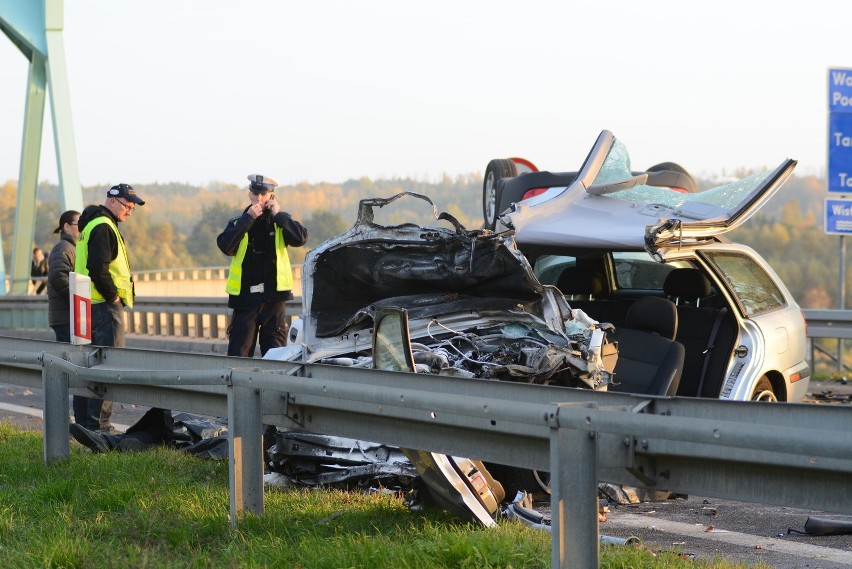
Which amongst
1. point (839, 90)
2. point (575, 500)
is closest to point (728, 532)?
point (575, 500)

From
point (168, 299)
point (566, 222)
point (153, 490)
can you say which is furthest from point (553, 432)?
point (168, 299)

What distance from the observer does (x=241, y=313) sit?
9.84 m

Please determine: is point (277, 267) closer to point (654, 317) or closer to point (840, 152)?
point (654, 317)

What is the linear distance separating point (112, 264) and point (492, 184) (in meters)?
3.26

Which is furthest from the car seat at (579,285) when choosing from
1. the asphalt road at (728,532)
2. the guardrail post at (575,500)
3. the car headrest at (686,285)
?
the guardrail post at (575,500)

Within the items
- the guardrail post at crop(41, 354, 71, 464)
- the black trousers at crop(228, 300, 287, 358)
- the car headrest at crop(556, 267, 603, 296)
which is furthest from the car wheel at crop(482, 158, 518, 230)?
the guardrail post at crop(41, 354, 71, 464)


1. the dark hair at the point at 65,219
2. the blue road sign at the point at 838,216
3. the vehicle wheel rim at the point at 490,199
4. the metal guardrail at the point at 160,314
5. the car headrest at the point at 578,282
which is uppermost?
the vehicle wheel rim at the point at 490,199

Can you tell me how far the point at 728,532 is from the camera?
573 cm

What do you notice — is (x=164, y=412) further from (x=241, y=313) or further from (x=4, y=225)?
(x=4, y=225)

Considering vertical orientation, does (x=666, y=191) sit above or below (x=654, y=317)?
above

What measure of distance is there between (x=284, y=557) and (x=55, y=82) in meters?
23.9

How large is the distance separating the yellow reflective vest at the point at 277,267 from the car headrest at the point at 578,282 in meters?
2.35

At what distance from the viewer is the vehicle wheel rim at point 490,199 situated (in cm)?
1029

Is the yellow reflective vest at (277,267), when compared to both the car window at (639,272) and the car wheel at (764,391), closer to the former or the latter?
the car window at (639,272)
